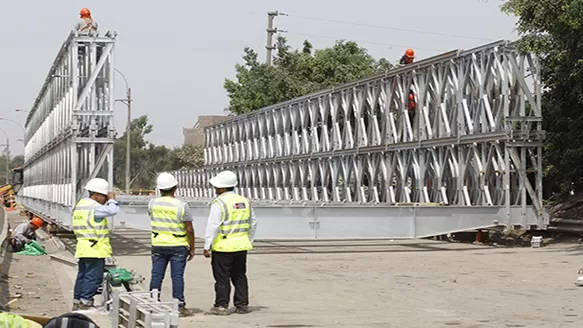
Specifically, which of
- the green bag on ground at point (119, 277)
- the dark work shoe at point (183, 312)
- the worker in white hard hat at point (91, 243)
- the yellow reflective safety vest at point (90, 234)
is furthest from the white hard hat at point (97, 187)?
the dark work shoe at point (183, 312)

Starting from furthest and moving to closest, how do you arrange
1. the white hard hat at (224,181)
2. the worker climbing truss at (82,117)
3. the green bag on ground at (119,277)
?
the worker climbing truss at (82,117)
the green bag on ground at (119,277)
the white hard hat at (224,181)

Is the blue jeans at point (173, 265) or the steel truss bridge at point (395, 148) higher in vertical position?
the steel truss bridge at point (395, 148)

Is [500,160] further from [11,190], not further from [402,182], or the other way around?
[11,190]

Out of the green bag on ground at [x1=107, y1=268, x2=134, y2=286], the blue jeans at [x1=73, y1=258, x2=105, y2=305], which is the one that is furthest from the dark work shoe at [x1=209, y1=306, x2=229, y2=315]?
the blue jeans at [x1=73, y1=258, x2=105, y2=305]

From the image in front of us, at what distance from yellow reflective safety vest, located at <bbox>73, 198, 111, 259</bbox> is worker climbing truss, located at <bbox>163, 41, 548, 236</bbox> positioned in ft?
37.4

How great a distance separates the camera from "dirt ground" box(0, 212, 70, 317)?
43.9 ft

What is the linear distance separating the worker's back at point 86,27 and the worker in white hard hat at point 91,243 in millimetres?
12071

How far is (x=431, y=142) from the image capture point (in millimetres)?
27312

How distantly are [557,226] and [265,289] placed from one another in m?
12.3

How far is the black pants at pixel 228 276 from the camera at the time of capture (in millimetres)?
11812

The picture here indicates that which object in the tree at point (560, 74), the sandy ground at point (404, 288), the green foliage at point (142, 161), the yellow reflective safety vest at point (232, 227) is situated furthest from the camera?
the green foliage at point (142, 161)

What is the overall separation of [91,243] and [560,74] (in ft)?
55.0

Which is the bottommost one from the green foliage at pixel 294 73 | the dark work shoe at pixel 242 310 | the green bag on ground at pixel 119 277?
the dark work shoe at pixel 242 310

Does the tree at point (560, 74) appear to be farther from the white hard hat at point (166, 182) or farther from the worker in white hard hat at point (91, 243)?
the worker in white hard hat at point (91, 243)
